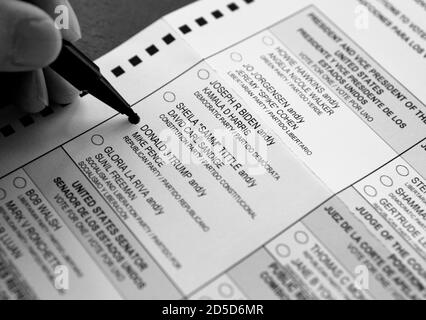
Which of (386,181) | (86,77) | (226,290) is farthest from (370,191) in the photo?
(86,77)

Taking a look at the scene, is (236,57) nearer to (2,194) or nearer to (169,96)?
(169,96)

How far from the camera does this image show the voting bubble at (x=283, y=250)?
1.33 ft

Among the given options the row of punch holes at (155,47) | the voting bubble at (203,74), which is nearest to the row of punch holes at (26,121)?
the row of punch holes at (155,47)

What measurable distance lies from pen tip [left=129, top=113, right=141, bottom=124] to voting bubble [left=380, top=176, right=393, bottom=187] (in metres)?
0.22

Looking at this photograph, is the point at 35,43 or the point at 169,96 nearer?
the point at 35,43

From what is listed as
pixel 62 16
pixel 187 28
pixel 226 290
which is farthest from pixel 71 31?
pixel 226 290

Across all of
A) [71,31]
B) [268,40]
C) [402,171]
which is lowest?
[402,171]

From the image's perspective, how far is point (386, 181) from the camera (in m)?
0.44

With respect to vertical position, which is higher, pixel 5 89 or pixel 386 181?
pixel 5 89

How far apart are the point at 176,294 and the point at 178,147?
5.0 inches

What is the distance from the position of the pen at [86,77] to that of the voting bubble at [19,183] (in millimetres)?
92

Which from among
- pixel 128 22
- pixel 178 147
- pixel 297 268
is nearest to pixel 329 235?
pixel 297 268

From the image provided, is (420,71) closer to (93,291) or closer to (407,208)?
(407,208)

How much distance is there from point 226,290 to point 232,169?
0.10 metres
